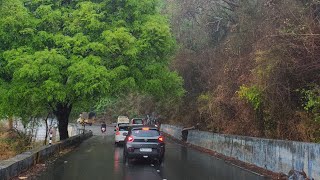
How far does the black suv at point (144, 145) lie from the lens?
55.6 feet

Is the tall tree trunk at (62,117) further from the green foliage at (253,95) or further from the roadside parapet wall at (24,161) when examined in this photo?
the green foliage at (253,95)

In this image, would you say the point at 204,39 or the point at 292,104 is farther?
the point at 204,39

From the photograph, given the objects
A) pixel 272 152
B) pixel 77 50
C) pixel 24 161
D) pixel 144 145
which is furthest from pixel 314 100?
pixel 77 50

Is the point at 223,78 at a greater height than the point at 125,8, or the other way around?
the point at 125,8

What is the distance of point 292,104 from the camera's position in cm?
1440

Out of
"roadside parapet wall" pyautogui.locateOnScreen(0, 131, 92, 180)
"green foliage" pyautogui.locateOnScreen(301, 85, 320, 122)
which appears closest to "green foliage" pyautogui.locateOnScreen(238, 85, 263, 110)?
"green foliage" pyautogui.locateOnScreen(301, 85, 320, 122)

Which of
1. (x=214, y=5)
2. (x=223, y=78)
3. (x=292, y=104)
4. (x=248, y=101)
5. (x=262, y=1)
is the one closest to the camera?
(x=292, y=104)

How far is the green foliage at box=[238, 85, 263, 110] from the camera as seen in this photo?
15645 mm

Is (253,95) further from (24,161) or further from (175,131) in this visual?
(175,131)

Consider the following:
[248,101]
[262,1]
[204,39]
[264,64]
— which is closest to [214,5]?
[204,39]

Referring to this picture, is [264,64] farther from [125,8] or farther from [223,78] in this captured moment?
[125,8]

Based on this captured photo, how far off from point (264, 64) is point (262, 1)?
614 centimetres

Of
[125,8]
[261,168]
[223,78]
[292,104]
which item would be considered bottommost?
[261,168]

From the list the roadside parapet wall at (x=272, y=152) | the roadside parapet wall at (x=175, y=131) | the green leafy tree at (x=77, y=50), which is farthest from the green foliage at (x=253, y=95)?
the roadside parapet wall at (x=175, y=131)
